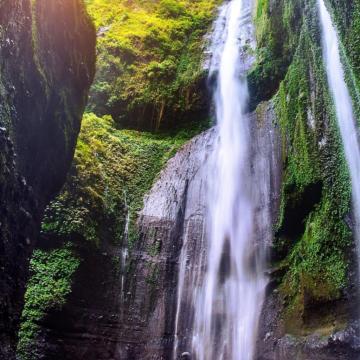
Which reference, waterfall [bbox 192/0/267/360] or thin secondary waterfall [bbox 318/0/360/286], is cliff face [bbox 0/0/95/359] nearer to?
waterfall [bbox 192/0/267/360]

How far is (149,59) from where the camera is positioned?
13750 mm

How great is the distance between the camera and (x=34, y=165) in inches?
256

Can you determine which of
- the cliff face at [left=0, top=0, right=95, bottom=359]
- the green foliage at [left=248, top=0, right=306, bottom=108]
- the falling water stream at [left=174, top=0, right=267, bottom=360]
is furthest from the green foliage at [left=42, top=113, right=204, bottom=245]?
the green foliage at [left=248, top=0, right=306, bottom=108]

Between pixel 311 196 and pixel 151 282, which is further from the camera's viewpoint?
pixel 151 282

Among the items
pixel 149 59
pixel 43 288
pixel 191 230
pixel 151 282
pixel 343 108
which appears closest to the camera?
pixel 343 108

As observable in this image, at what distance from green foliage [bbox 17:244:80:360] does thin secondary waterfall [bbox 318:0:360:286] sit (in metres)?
5.01

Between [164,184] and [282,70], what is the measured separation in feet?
13.2

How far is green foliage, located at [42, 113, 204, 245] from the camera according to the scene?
869 centimetres

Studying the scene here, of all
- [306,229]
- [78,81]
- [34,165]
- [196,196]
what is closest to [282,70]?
[196,196]

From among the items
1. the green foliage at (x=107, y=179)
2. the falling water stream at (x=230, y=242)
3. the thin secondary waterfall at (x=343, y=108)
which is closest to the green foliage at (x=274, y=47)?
the falling water stream at (x=230, y=242)

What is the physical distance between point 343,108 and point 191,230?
3.90 meters

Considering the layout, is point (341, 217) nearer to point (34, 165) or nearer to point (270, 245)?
point (270, 245)

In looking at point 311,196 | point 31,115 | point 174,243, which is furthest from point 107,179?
point 311,196

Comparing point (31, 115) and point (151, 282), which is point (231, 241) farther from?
point (31, 115)
